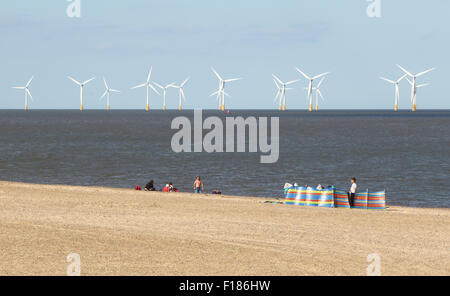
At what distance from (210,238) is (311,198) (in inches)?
558

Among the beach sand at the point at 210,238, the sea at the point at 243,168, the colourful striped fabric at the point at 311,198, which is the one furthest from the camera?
the sea at the point at 243,168

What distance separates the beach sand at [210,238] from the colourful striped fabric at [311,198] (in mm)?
1569

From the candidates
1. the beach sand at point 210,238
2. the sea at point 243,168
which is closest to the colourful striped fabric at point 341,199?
the beach sand at point 210,238

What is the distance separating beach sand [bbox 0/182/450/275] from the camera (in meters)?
19.6

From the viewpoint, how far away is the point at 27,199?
119ft

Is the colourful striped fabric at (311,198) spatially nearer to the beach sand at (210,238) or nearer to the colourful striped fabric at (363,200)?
the colourful striped fabric at (363,200)

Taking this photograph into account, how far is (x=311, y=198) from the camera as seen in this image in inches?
1473

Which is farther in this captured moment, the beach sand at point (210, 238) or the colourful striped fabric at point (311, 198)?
the colourful striped fabric at point (311, 198)

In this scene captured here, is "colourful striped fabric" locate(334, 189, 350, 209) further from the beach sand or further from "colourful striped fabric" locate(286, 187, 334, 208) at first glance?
the beach sand

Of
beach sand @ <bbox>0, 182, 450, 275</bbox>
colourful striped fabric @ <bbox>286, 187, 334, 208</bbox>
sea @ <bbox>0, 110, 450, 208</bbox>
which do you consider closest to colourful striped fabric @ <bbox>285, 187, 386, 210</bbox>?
colourful striped fabric @ <bbox>286, 187, 334, 208</bbox>

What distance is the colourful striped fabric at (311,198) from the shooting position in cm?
3700

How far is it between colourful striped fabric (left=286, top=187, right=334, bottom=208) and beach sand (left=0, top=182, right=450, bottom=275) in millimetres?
1569

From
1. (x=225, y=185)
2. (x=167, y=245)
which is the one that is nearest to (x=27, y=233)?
(x=167, y=245)
